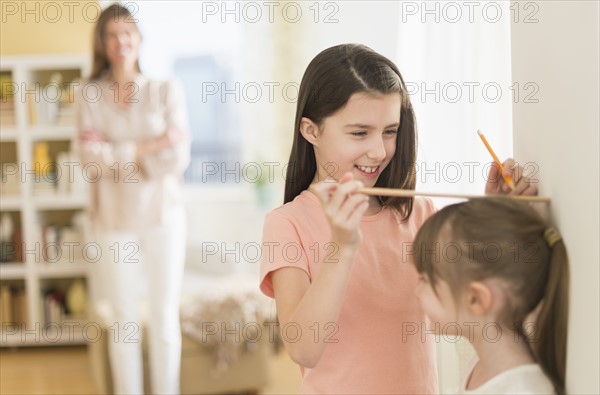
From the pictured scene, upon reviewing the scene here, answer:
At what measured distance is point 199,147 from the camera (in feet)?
17.2

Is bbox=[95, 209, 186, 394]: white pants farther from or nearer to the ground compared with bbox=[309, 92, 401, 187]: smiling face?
nearer to the ground

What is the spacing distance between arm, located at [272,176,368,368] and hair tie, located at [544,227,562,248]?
0.24 m

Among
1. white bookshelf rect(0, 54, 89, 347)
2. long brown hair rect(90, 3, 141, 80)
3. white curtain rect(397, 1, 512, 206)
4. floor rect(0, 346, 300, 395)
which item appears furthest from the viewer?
white bookshelf rect(0, 54, 89, 347)

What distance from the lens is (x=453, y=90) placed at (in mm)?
1841

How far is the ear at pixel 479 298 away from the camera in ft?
3.24

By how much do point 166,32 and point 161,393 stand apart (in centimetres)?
287

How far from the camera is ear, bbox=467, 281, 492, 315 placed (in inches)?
38.9

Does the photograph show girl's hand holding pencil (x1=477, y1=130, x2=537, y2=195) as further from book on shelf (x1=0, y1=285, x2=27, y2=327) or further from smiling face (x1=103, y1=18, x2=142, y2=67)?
book on shelf (x1=0, y1=285, x2=27, y2=327)

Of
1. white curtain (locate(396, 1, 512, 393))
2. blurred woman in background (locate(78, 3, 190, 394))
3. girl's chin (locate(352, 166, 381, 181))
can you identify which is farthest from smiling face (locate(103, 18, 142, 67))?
girl's chin (locate(352, 166, 381, 181))

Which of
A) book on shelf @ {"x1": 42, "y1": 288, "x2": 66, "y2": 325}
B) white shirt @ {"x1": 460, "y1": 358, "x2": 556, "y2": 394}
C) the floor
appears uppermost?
white shirt @ {"x1": 460, "y1": 358, "x2": 556, "y2": 394}

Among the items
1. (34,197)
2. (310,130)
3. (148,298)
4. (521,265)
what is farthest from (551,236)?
(34,197)

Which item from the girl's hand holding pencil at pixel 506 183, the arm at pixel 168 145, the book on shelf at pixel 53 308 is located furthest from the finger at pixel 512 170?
the book on shelf at pixel 53 308

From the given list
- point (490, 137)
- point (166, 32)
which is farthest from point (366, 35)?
point (166, 32)

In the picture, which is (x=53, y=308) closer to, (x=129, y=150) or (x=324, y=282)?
(x=129, y=150)
